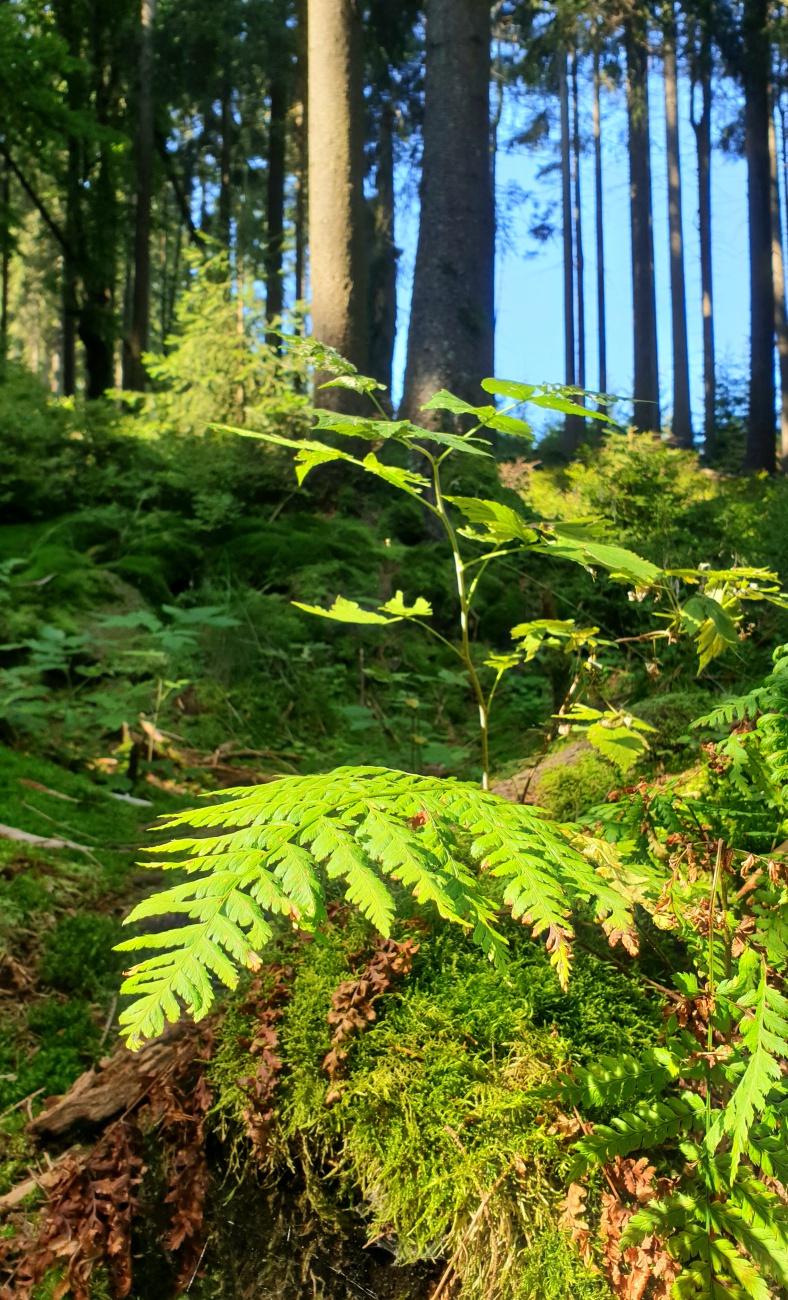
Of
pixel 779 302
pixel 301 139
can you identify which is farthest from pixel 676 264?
pixel 301 139

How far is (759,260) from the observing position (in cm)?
1747

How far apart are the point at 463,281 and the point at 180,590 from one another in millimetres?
4195

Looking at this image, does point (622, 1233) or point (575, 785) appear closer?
point (622, 1233)

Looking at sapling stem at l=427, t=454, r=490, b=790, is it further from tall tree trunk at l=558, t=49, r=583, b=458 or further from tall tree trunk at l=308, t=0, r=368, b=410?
tall tree trunk at l=558, t=49, r=583, b=458

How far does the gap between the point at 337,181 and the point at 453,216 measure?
114 cm

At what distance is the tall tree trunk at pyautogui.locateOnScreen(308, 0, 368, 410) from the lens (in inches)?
301

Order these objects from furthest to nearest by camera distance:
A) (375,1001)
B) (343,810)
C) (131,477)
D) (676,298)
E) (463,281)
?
(676,298)
(463,281)
(131,477)
(375,1001)
(343,810)

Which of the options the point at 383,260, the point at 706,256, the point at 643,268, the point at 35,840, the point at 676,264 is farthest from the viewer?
the point at 706,256

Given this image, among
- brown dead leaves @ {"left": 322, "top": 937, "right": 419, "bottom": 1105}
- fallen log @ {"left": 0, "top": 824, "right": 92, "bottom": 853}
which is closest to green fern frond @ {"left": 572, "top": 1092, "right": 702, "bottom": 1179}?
brown dead leaves @ {"left": 322, "top": 937, "right": 419, "bottom": 1105}

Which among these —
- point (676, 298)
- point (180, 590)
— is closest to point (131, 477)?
point (180, 590)

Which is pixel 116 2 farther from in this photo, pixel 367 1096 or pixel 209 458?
pixel 367 1096

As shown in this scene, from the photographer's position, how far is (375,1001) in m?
1.85

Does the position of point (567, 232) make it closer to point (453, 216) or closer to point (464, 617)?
point (453, 216)

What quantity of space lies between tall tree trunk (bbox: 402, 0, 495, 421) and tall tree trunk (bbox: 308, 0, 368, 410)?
62 centimetres
